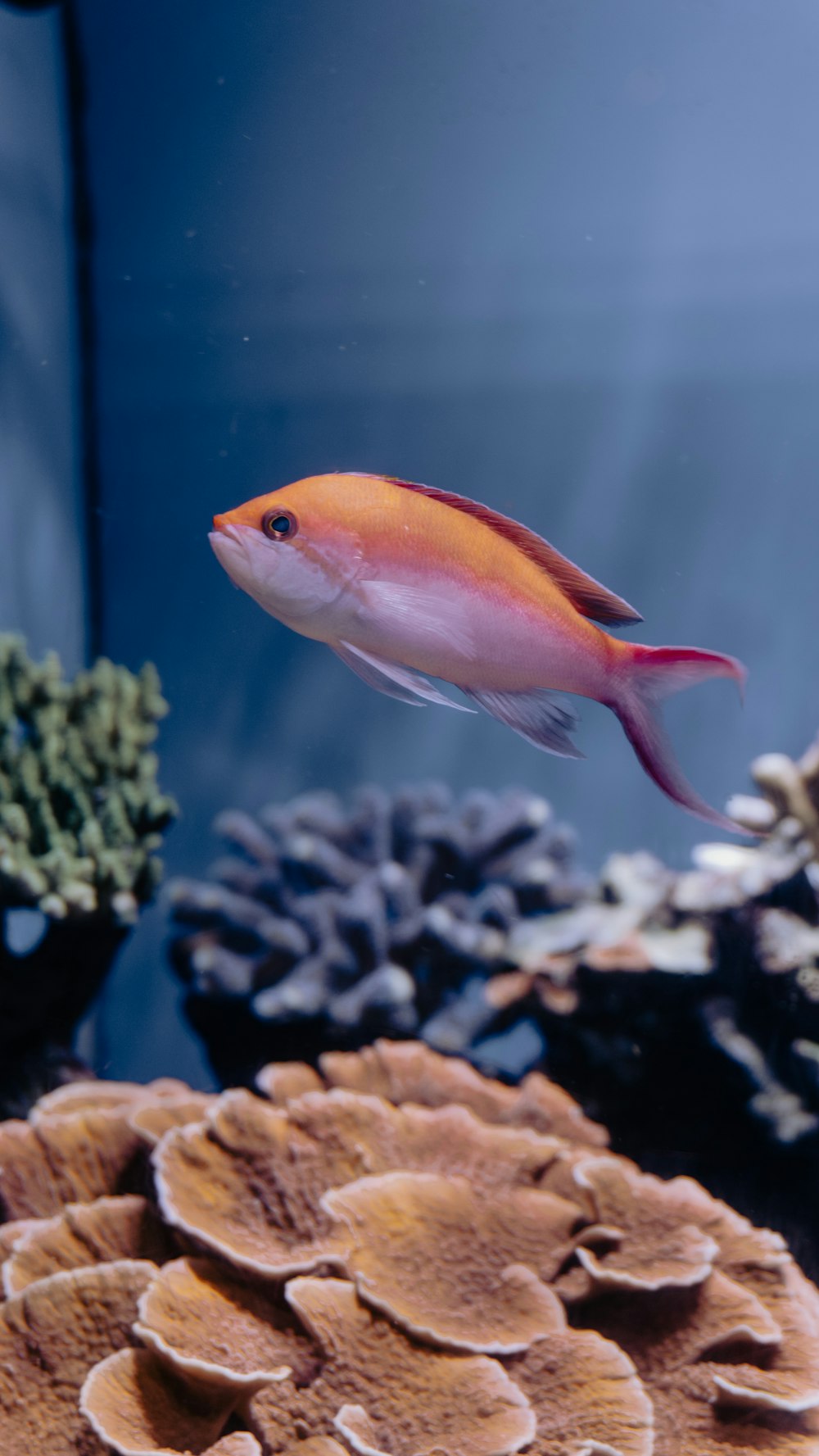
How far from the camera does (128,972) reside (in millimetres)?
3732

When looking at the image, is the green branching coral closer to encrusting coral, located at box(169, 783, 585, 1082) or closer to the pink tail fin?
encrusting coral, located at box(169, 783, 585, 1082)

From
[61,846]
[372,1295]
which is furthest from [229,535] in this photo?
[61,846]

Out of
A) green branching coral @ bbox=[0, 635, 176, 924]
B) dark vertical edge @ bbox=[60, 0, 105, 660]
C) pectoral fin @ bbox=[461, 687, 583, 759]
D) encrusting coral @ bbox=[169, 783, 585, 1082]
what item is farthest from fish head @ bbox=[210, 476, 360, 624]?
dark vertical edge @ bbox=[60, 0, 105, 660]

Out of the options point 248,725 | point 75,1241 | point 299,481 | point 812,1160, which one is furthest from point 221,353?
point 812,1160

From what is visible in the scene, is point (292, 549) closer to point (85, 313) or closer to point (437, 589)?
point (437, 589)

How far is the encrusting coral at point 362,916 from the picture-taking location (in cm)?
260

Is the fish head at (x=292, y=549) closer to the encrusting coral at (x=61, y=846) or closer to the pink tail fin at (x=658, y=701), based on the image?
the pink tail fin at (x=658, y=701)

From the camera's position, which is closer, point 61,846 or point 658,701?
point 658,701

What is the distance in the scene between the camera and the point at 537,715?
1.05 m

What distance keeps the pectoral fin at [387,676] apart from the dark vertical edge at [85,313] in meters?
2.95

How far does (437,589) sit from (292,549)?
0.19m

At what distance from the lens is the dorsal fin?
3.29ft

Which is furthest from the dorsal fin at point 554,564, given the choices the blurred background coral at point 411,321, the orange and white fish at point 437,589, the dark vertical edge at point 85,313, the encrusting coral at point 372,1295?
the dark vertical edge at point 85,313

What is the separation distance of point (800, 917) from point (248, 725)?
8.10 ft
